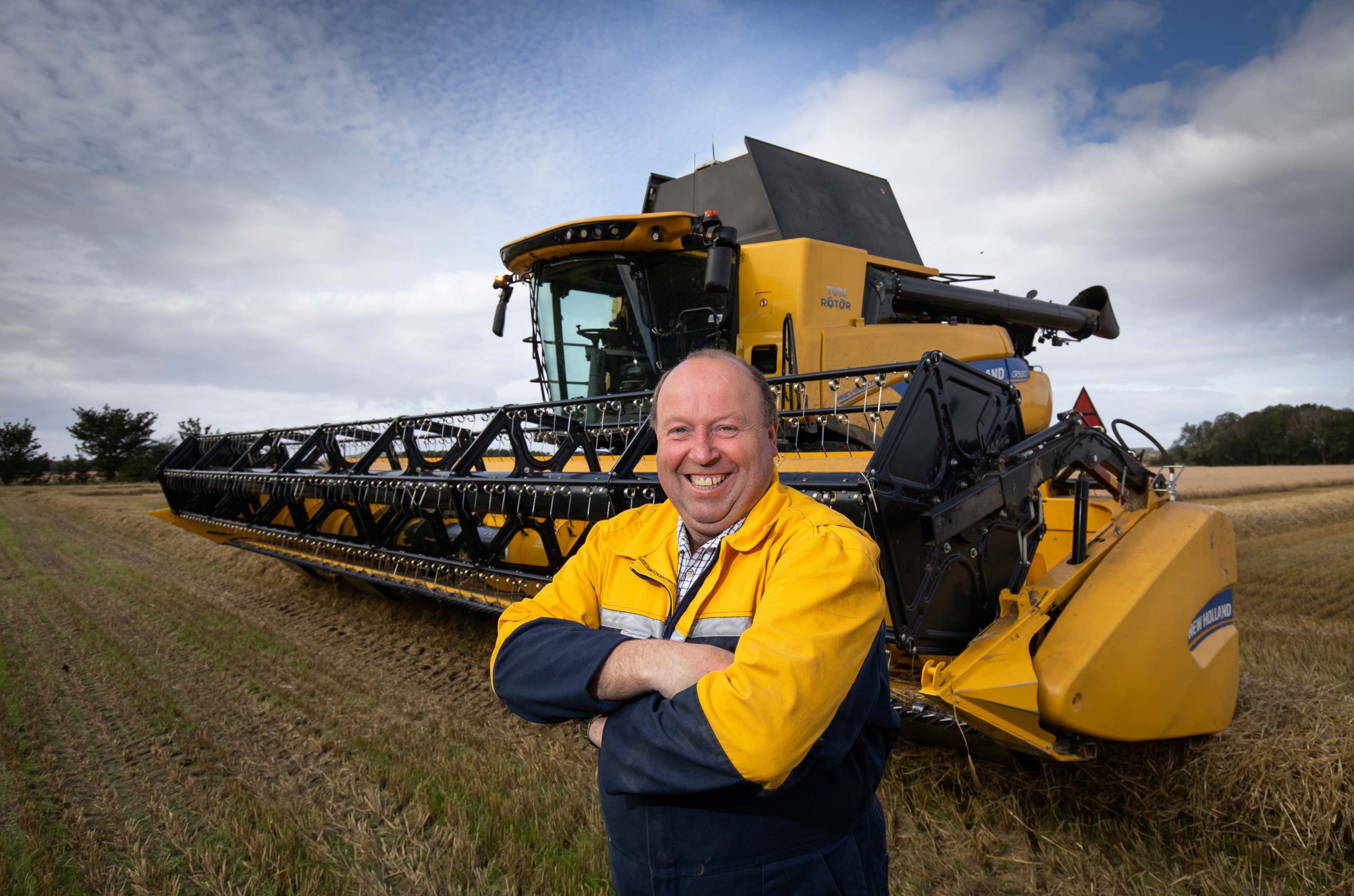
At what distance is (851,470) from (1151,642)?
116 centimetres

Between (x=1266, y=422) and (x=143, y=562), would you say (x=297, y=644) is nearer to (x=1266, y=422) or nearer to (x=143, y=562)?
(x=143, y=562)

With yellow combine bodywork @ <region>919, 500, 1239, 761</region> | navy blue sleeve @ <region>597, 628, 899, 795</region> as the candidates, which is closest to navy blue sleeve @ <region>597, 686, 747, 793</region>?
navy blue sleeve @ <region>597, 628, 899, 795</region>

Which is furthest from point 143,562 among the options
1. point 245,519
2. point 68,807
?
point 68,807

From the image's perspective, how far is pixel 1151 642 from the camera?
2617 mm

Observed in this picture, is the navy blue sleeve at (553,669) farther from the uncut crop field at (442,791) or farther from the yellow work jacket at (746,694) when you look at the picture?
the uncut crop field at (442,791)

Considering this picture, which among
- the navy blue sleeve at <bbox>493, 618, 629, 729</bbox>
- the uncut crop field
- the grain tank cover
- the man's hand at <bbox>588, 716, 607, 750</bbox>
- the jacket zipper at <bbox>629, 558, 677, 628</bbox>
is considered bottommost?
the uncut crop field

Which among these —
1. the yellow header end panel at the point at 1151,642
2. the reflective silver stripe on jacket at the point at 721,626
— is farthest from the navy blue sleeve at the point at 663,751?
the yellow header end panel at the point at 1151,642

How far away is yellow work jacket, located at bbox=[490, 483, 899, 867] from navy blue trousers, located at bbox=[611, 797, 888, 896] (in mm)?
21

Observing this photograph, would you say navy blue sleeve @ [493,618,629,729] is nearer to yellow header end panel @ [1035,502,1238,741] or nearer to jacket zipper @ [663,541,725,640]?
jacket zipper @ [663,541,725,640]

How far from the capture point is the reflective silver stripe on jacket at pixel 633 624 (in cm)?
124

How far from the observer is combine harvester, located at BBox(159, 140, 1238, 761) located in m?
2.38

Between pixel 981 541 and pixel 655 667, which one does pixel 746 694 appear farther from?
pixel 981 541

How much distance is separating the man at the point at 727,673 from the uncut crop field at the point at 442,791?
143 centimetres

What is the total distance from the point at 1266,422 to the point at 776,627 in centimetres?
4023
